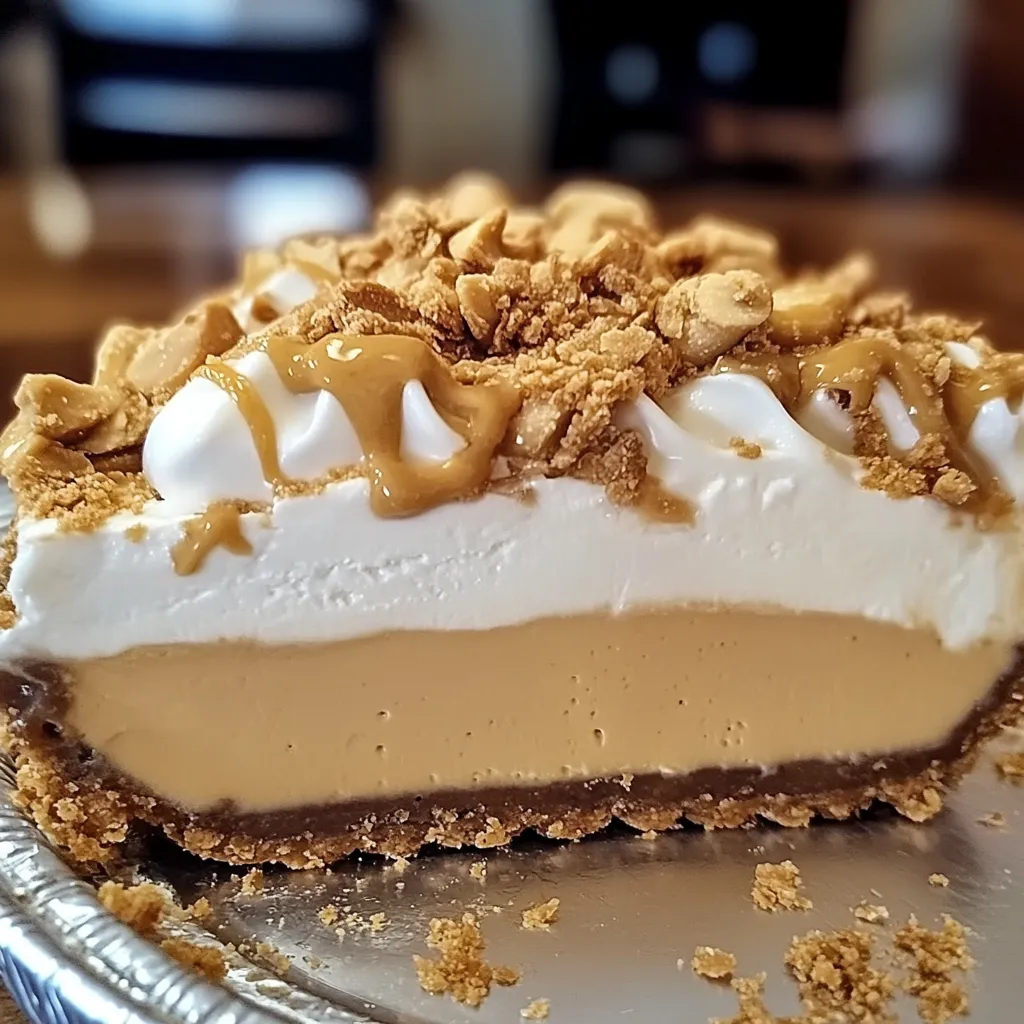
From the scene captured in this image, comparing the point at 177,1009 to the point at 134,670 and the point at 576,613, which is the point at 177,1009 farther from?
the point at 576,613

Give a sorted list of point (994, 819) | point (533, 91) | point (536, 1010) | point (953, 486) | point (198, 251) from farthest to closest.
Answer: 1. point (533, 91)
2. point (198, 251)
3. point (994, 819)
4. point (953, 486)
5. point (536, 1010)

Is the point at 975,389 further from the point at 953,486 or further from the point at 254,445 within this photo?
the point at 254,445

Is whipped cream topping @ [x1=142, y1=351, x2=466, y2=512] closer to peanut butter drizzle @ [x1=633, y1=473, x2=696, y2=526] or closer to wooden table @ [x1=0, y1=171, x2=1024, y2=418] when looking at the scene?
peanut butter drizzle @ [x1=633, y1=473, x2=696, y2=526]

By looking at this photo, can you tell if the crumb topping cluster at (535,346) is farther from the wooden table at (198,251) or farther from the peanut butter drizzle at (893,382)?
the wooden table at (198,251)

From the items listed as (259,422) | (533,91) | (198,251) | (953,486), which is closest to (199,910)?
(259,422)

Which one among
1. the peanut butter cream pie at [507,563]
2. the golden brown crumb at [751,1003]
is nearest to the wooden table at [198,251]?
the peanut butter cream pie at [507,563]

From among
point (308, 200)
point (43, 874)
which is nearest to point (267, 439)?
point (43, 874)

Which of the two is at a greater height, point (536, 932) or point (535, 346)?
point (535, 346)
